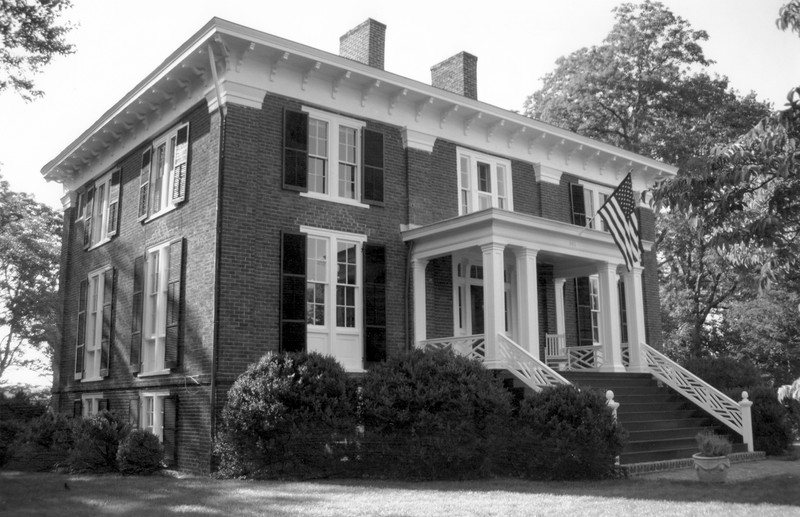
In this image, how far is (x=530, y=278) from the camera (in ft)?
56.3

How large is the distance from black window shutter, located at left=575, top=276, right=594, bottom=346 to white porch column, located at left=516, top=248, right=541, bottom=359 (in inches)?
192

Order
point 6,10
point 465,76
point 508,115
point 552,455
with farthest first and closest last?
point 465,76
point 508,115
point 6,10
point 552,455

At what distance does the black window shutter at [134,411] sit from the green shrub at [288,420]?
4.50 meters

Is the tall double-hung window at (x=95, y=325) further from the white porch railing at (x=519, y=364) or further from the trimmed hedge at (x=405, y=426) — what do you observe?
the white porch railing at (x=519, y=364)

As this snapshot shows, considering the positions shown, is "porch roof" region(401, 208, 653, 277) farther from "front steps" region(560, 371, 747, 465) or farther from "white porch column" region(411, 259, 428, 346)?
"front steps" region(560, 371, 747, 465)

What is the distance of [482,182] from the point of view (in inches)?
798

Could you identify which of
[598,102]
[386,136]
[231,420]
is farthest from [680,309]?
[231,420]

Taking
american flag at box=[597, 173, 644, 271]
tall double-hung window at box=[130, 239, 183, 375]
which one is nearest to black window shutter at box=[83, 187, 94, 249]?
tall double-hung window at box=[130, 239, 183, 375]

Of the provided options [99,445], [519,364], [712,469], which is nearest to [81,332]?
[99,445]

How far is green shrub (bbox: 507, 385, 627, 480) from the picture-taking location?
12.8 meters

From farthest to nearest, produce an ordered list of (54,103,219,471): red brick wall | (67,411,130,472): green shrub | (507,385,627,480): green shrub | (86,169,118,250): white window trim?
(86,169,118,250): white window trim
(54,103,219,471): red brick wall
(67,411,130,472): green shrub
(507,385,627,480): green shrub

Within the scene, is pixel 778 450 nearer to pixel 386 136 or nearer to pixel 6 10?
pixel 386 136

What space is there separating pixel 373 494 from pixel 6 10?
11.3 m

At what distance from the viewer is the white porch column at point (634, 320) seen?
19.3 meters
